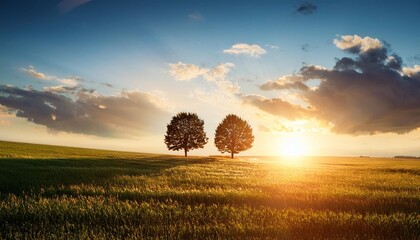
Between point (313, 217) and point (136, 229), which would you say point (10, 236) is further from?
point (313, 217)

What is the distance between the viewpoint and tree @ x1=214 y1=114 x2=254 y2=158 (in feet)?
291

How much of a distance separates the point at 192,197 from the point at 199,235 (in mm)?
5482

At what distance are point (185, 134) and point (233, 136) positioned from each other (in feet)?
41.3

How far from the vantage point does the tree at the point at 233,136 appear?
8862 centimetres

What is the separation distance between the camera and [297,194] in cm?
1502

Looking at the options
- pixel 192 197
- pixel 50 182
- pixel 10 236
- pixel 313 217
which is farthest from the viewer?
pixel 50 182

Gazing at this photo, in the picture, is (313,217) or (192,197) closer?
(313,217)

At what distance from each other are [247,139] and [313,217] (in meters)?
80.0

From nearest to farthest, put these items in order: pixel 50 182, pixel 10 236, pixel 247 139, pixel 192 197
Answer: pixel 10 236, pixel 192 197, pixel 50 182, pixel 247 139

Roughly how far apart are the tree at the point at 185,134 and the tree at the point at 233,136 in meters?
4.24

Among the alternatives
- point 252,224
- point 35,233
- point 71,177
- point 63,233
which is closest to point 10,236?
point 35,233

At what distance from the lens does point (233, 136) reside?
→ 88.9 metres

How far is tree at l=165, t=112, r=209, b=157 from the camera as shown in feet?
290

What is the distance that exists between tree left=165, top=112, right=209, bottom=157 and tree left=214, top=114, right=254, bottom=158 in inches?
167
